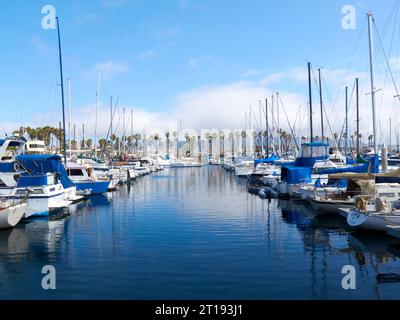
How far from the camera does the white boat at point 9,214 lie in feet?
88.2

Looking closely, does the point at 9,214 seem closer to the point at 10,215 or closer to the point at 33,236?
the point at 10,215

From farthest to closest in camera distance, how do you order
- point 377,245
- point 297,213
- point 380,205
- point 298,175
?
point 298,175, point 297,213, point 380,205, point 377,245

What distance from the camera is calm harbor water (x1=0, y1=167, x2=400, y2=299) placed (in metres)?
15.4

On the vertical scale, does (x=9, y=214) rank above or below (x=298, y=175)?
below

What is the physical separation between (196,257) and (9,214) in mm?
13893

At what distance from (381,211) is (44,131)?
11885 centimetres

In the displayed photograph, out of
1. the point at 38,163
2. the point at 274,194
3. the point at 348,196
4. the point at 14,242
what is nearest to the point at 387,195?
the point at 348,196

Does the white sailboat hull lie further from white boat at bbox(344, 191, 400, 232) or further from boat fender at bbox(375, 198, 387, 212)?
boat fender at bbox(375, 198, 387, 212)

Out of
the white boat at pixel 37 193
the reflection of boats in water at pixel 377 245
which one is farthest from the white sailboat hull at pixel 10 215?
the reflection of boats in water at pixel 377 245

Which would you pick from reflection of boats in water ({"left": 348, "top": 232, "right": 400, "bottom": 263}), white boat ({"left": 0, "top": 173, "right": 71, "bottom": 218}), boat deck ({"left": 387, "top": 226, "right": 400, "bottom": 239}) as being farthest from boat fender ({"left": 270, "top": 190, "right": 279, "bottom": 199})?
boat deck ({"left": 387, "top": 226, "right": 400, "bottom": 239})

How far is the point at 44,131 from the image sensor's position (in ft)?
418

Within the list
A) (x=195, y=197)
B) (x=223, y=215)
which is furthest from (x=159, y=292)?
(x=195, y=197)

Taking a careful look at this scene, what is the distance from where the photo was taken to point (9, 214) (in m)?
27.0

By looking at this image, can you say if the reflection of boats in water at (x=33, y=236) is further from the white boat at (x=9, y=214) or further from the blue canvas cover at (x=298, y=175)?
the blue canvas cover at (x=298, y=175)
